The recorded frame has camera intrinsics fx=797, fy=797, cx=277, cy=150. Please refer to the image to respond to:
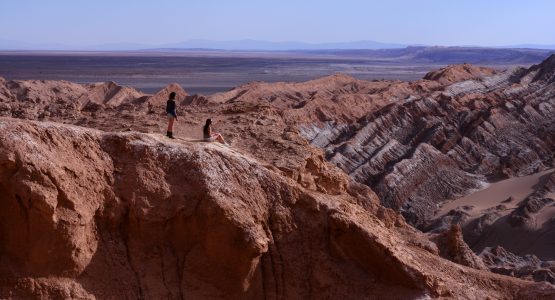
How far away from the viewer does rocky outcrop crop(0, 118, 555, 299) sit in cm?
927

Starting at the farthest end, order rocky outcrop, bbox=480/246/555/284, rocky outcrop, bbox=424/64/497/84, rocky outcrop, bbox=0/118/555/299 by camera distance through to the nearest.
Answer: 1. rocky outcrop, bbox=424/64/497/84
2. rocky outcrop, bbox=480/246/555/284
3. rocky outcrop, bbox=0/118/555/299

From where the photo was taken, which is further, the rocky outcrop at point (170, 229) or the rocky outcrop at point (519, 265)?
the rocky outcrop at point (519, 265)

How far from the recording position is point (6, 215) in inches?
365

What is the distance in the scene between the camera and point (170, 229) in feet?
33.6

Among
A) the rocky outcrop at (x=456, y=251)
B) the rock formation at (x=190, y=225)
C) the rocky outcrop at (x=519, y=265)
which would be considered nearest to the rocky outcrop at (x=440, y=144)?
the rocky outcrop at (x=519, y=265)

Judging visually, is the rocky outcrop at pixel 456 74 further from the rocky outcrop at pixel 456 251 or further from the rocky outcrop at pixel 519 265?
the rocky outcrop at pixel 456 251

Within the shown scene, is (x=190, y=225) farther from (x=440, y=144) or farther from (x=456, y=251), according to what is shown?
(x=440, y=144)

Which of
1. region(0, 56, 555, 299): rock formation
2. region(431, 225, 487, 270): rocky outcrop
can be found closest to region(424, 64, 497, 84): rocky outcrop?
region(431, 225, 487, 270): rocky outcrop

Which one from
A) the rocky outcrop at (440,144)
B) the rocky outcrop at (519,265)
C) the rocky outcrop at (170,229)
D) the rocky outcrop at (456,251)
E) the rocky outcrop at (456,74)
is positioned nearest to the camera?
the rocky outcrop at (170,229)

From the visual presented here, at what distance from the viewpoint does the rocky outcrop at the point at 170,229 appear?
9266mm

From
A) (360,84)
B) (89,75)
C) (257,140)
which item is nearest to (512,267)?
(257,140)

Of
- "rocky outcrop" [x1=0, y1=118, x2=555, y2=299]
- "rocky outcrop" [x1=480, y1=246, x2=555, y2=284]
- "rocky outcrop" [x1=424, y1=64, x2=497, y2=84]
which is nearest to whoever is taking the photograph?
"rocky outcrop" [x1=0, y1=118, x2=555, y2=299]

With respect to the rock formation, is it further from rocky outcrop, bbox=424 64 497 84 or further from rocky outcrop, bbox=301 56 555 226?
rocky outcrop, bbox=424 64 497 84

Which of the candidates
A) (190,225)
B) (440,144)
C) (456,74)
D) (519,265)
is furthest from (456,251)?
(456,74)
